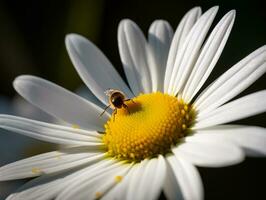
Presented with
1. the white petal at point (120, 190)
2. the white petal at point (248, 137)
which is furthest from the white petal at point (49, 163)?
the white petal at point (248, 137)

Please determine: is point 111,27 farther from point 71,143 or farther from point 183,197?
point 183,197

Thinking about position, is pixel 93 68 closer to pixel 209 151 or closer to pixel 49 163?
pixel 49 163

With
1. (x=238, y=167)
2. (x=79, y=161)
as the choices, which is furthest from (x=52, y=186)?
(x=238, y=167)

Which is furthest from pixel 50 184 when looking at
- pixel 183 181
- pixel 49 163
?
pixel 183 181

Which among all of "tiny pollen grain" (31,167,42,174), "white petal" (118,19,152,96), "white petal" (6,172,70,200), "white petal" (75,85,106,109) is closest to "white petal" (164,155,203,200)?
"white petal" (6,172,70,200)

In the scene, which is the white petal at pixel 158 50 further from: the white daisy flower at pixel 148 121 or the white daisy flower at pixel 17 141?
the white daisy flower at pixel 17 141

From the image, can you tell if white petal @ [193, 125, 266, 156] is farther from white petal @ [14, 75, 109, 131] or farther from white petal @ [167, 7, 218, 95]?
white petal @ [14, 75, 109, 131]

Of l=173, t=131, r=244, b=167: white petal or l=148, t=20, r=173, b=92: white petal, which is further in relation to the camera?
l=148, t=20, r=173, b=92: white petal
